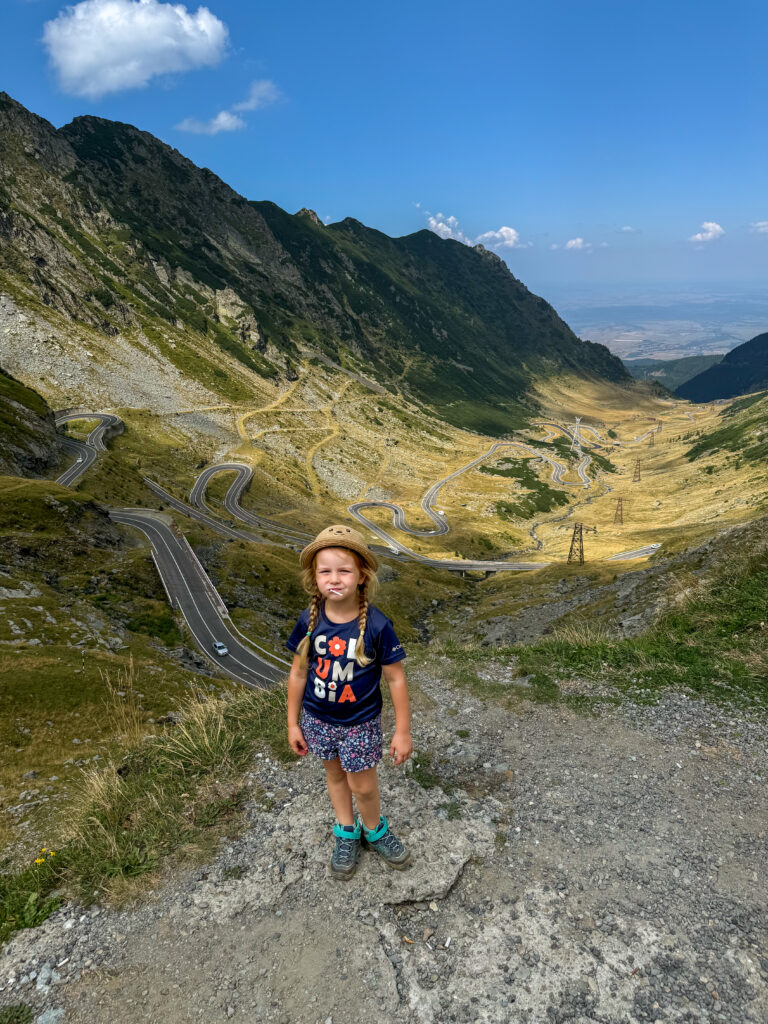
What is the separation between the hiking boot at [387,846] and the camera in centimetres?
626

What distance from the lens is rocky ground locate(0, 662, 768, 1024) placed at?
4875 millimetres

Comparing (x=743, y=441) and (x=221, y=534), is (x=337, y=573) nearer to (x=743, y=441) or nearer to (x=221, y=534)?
(x=221, y=534)

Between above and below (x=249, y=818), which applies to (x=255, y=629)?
below

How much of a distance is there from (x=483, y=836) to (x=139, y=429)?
449 ft

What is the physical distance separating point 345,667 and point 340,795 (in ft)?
6.93

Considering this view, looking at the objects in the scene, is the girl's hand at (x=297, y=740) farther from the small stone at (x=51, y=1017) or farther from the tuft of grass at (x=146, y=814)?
the small stone at (x=51, y=1017)

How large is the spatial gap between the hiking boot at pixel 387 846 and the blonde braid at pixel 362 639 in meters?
2.62

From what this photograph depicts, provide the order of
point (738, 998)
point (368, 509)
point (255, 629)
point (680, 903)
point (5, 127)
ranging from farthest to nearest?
1. point (5, 127)
2. point (368, 509)
3. point (255, 629)
4. point (680, 903)
5. point (738, 998)

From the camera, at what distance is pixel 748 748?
8641 mm

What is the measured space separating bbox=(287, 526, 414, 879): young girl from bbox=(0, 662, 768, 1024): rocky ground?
84cm

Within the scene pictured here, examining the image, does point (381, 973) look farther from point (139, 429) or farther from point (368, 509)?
point (139, 429)

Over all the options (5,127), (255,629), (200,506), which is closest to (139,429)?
(200,506)

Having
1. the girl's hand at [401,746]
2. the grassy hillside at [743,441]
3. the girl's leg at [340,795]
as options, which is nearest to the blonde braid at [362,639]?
the girl's hand at [401,746]

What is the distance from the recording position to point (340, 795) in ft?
20.9
